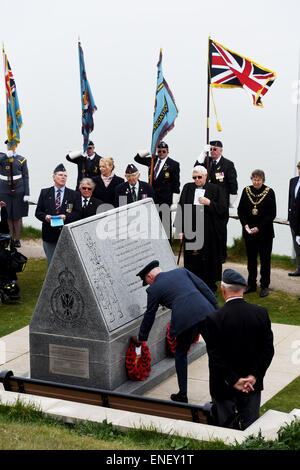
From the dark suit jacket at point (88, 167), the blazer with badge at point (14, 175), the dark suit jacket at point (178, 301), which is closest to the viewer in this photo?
the dark suit jacket at point (178, 301)

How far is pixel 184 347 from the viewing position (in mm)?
7238

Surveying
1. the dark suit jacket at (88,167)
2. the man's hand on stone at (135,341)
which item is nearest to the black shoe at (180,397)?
the man's hand on stone at (135,341)

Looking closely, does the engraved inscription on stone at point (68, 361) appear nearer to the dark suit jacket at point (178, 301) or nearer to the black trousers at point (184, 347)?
the dark suit jacket at point (178, 301)

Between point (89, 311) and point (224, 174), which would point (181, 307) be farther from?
point (224, 174)

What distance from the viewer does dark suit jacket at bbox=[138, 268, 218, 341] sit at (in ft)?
23.3

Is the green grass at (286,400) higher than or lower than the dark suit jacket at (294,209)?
lower

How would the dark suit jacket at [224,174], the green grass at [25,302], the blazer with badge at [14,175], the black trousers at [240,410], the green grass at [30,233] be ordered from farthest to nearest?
the green grass at [30,233]
the blazer with badge at [14,175]
the dark suit jacket at [224,174]
the green grass at [25,302]
the black trousers at [240,410]

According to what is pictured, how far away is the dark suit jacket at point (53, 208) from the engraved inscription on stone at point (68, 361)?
2882 mm

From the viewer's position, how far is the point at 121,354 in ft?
24.8

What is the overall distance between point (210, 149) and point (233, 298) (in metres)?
5.99

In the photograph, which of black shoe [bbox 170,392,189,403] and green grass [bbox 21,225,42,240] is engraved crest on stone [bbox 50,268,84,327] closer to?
black shoe [bbox 170,392,189,403]

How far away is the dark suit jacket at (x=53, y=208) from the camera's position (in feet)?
33.8

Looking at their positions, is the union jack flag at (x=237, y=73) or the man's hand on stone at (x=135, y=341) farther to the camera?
the union jack flag at (x=237, y=73)
